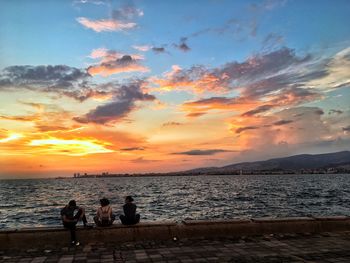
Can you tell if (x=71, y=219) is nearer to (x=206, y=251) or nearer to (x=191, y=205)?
(x=206, y=251)

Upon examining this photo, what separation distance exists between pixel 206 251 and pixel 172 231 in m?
1.83

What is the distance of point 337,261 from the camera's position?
29.9ft

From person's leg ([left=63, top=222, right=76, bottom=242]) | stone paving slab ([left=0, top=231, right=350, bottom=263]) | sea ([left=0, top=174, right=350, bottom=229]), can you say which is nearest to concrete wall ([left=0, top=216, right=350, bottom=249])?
person's leg ([left=63, top=222, right=76, bottom=242])

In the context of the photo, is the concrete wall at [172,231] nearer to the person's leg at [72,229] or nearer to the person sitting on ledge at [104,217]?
the person's leg at [72,229]

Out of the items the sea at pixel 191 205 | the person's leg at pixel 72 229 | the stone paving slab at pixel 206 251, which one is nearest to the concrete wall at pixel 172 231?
the person's leg at pixel 72 229

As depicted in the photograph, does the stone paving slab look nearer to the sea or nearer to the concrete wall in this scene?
the concrete wall

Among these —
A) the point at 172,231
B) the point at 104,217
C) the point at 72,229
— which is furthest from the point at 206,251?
the point at 72,229

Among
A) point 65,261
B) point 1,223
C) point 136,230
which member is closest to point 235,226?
point 136,230

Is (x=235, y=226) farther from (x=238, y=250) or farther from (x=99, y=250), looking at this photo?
(x=99, y=250)

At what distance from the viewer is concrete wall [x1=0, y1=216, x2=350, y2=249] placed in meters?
10.8

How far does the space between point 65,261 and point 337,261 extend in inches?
249

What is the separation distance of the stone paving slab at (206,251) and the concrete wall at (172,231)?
0.34 metres

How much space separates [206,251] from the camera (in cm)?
1017

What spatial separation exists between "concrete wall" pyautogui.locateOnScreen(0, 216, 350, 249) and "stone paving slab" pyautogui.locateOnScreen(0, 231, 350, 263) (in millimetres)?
340
